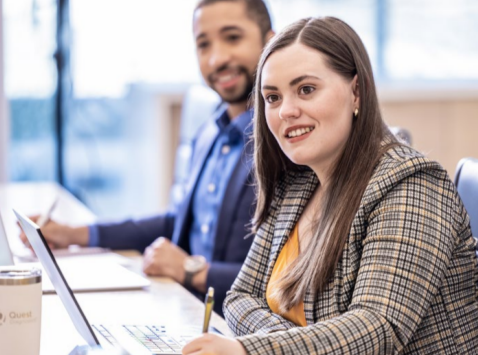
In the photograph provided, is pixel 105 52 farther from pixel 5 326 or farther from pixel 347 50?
pixel 5 326

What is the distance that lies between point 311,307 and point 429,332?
0.63ft

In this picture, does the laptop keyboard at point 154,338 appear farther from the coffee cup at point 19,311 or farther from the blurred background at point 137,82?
the blurred background at point 137,82

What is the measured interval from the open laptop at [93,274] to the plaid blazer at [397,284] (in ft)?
1.25

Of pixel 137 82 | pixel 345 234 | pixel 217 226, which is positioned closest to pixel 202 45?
pixel 217 226

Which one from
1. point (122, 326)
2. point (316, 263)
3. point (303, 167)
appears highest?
point (303, 167)

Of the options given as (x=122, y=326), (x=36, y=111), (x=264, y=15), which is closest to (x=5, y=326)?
(x=122, y=326)

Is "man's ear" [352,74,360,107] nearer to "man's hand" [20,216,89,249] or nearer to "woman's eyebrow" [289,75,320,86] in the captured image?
"woman's eyebrow" [289,75,320,86]

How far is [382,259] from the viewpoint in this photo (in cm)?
115

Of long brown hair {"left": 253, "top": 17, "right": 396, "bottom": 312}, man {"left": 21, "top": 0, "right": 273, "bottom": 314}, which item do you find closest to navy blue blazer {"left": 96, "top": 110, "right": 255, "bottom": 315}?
man {"left": 21, "top": 0, "right": 273, "bottom": 314}

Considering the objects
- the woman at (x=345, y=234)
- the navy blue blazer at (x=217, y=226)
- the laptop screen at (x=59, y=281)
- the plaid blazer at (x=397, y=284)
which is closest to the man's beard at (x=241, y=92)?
the navy blue blazer at (x=217, y=226)

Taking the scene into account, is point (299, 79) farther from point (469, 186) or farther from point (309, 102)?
point (469, 186)

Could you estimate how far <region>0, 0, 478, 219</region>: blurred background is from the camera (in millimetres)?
3828

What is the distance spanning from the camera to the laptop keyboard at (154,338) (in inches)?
45.4

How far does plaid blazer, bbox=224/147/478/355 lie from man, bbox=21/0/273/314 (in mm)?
611
